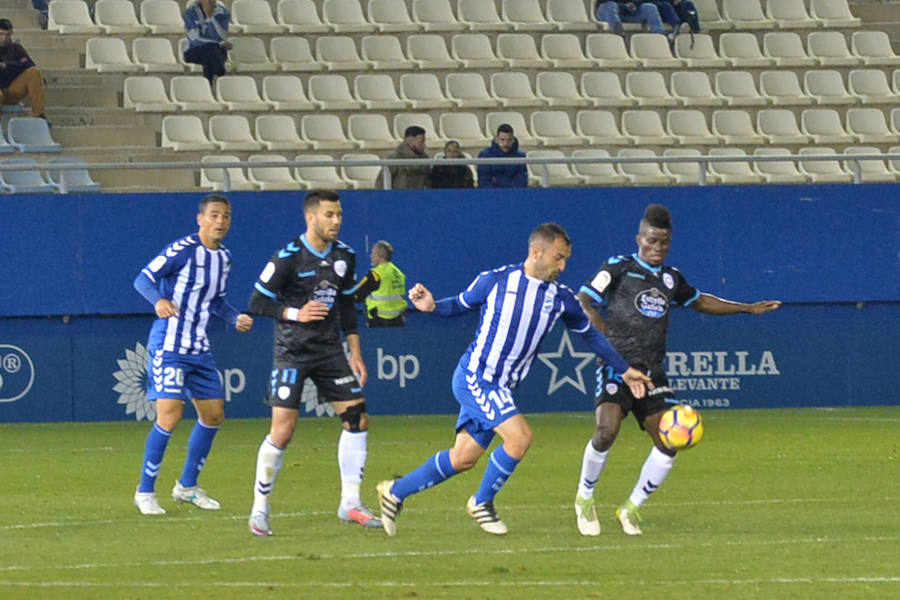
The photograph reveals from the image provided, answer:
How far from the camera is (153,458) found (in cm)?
1130

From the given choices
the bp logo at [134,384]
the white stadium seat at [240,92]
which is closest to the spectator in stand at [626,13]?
the white stadium seat at [240,92]

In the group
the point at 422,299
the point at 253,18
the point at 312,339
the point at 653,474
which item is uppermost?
the point at 253,18

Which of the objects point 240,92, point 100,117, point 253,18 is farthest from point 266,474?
point 253,18

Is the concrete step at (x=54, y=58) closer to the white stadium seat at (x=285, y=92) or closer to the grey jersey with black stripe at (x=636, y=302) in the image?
the white stadium seat at (x=285, y=92)

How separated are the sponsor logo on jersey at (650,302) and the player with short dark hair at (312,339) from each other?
1.83m

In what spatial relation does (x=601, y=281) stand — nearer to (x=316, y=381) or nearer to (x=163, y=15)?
(x=316, y=381)

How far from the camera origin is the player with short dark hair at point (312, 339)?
10000 millimetres

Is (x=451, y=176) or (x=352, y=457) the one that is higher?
(x=451, y=176)

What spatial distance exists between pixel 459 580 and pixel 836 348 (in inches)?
468

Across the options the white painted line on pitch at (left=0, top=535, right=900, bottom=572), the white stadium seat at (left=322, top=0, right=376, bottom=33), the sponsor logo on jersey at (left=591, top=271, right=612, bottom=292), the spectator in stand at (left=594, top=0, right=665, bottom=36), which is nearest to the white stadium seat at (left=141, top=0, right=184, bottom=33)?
the white stadium seat at (left=322, top=0, right=376, bottom=33)

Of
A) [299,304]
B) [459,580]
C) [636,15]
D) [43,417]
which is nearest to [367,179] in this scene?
[43,417]

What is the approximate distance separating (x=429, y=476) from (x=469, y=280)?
9.15 metres

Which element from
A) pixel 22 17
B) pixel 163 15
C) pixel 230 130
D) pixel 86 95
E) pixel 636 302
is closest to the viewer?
pixel 636 302

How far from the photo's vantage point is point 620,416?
10281mm
